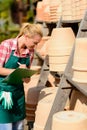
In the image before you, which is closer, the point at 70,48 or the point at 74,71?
the point at 74,71

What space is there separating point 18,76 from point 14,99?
368mm

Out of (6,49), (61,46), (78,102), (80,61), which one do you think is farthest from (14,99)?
(80,61)

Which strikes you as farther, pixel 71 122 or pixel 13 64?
pixel 13 64

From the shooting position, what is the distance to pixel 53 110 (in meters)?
3.57

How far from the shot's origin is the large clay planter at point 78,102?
3.40 m

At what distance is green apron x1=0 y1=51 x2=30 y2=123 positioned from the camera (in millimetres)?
4098

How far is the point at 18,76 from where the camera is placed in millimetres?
3859

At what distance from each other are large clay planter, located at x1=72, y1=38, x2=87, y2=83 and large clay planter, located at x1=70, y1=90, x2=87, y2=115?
0.25 m

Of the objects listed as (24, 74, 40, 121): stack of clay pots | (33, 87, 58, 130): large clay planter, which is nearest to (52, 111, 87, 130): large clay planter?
(33, 87, 58, 130): large clay planter

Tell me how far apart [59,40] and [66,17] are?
627mm

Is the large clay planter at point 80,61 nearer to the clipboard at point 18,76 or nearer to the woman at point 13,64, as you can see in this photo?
the clipboard at point 18,76

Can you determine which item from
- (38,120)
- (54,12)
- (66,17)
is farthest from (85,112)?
(54,12)

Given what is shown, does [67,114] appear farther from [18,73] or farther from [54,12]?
[54,12]

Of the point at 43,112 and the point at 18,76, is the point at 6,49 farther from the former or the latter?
the point at 43,112
